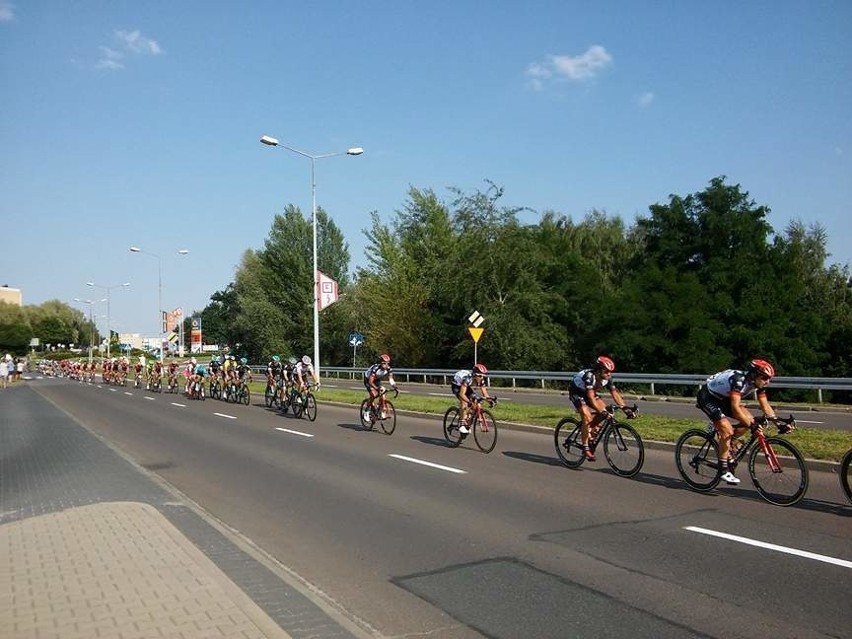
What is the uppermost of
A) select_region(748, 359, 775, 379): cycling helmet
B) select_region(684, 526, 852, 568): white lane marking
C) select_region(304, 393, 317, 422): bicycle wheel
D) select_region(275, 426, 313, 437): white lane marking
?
select_region(748, 359, 775, 379): cycling helmet

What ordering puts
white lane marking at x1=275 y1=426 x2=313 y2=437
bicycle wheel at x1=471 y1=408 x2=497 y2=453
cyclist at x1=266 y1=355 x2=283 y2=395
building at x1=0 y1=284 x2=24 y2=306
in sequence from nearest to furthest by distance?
bicycle wheel at x1=471 y1=408 x2=497 y2=453 < white lane marking at x1=275 y1=426 x2=313 y2=437 < cyclist at x1=266 y1=355 x2=283 y2=395 < building at x1=0 y1=284 x2=24 y2=306

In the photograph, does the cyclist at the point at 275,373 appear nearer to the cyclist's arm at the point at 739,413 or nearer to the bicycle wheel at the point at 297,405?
the bicycle wheel at the point at 297,405

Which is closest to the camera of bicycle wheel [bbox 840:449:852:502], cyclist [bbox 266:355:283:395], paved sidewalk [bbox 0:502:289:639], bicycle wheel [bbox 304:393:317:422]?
paved sidewalk [bbox 0:502:289:639]

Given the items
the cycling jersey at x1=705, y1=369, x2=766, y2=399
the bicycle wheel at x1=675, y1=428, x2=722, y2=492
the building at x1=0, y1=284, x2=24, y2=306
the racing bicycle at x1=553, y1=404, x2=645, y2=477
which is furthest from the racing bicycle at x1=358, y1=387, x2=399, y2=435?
the building at x1=0, y1=284, x2=24, y2=306

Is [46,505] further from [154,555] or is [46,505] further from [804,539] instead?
[804,539]

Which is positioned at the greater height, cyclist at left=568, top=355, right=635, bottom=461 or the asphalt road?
cyclist at left=568, top=355, right=635, bottom=461

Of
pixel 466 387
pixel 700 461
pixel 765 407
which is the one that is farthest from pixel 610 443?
pixel 466 387

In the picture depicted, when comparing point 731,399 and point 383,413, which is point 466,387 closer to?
point 383,413

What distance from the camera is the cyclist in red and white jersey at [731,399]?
8336mm

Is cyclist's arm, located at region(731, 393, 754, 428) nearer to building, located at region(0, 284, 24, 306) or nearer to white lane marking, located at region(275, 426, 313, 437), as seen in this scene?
white lane marking, located at region(275, 426, 313, 437)

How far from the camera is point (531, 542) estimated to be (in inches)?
268

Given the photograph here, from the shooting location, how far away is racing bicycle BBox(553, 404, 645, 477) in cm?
1026

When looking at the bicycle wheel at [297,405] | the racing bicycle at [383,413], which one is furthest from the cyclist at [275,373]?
the racing bicycle at [383,413]

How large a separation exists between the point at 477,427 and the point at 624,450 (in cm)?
362
